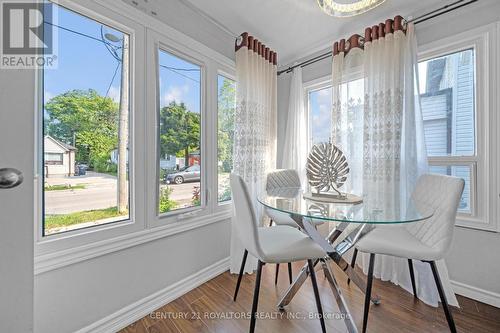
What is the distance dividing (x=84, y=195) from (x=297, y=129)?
7.67ft

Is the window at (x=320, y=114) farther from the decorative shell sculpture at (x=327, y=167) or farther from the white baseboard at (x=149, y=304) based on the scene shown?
the white baseboard at (x=149, y=304)

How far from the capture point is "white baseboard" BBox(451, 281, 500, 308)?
167 centimetres

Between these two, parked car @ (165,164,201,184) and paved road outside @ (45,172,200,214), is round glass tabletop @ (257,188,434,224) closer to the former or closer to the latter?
parked car @ (165,164,201,184)

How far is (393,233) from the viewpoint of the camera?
1.69 m

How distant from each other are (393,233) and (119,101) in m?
2.27

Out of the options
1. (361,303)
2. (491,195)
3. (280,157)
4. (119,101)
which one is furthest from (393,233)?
(119,101)

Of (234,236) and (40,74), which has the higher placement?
(40,74)

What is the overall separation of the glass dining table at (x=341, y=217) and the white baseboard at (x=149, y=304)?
76 centimetres

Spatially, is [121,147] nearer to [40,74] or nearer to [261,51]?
[40,74]

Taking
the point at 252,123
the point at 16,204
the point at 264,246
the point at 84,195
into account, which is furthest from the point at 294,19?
the point at 16,204

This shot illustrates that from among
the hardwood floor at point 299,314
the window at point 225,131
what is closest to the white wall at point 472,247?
the hardwood floor at point 299,314

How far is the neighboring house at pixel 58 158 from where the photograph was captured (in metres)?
1.22

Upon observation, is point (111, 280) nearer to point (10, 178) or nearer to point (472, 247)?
point (10, 178)

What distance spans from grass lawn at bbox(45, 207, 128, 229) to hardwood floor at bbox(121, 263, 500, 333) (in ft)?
2.57
